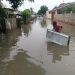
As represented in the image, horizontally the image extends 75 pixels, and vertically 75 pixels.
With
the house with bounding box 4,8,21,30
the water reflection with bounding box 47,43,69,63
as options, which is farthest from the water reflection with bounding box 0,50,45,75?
the house with bounding box 4,8,21,30

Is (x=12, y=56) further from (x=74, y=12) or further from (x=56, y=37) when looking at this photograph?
(x=74, y=12)

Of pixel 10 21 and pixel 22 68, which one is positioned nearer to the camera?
pixel 22 68

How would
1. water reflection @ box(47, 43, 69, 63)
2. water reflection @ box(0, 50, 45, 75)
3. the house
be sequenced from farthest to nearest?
the house < water reflection @ box(47, 43, 69, 63) < water reflection @ box(0, 50, 45, 75)

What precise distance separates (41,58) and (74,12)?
35164 millimetres

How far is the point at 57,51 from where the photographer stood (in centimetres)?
1327

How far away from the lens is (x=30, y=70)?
8977mm

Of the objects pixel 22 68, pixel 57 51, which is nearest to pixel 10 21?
pixel 57 51

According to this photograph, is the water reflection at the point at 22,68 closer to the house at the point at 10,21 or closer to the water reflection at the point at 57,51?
the water reflection at the point at 57,51

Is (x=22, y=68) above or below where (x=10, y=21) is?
below

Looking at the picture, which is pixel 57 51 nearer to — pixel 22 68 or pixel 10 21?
pixel 22 68

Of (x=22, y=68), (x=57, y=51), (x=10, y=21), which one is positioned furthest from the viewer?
(x=10, y=21)

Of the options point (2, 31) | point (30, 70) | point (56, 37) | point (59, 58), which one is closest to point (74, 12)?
point (2, 31)

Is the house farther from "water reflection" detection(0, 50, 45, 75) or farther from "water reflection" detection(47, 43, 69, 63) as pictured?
"water reflection" detection(0, 50, 45, 75)

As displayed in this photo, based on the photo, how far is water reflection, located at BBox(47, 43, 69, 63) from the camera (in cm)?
1166
